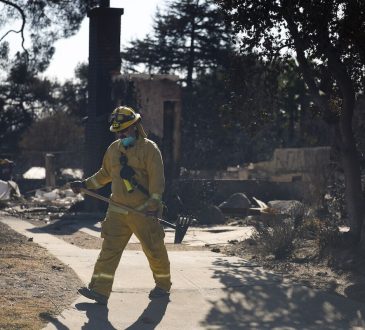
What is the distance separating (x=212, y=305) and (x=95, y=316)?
4.01 ft

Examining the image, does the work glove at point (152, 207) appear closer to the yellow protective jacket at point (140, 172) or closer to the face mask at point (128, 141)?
the yellow protective jacket at point (140, 172)

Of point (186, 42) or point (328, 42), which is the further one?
point (186, 42)

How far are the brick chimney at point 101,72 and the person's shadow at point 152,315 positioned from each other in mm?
11839

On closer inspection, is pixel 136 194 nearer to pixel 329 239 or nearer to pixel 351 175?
pixel 329 239

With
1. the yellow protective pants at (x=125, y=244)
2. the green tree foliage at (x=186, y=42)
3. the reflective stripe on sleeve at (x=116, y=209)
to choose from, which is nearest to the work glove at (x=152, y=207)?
the yellow protective pants at (x=125, y=244)

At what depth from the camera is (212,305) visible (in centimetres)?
777

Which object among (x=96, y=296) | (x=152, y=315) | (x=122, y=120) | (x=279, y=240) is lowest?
(x=152, y=315)

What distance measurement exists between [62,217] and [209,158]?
18241 millimetres

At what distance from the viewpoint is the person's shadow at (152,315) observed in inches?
269

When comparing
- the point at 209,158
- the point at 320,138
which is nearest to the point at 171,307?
the point at 320,138

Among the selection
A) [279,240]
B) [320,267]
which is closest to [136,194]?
[320,267]

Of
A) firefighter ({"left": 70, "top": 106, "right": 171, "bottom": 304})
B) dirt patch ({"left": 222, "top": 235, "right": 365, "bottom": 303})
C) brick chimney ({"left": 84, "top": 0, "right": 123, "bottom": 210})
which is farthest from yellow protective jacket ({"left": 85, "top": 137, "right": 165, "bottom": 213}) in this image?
brick chimney ({"left": 84, "top": 0, "right": 123, "bottom": 210})

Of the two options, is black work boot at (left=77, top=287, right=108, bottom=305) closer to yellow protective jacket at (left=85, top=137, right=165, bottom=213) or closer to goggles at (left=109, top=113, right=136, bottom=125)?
yellow protective jacket at (left=85, top=137, right=165, bottom=213)

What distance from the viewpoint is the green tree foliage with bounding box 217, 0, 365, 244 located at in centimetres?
1076
